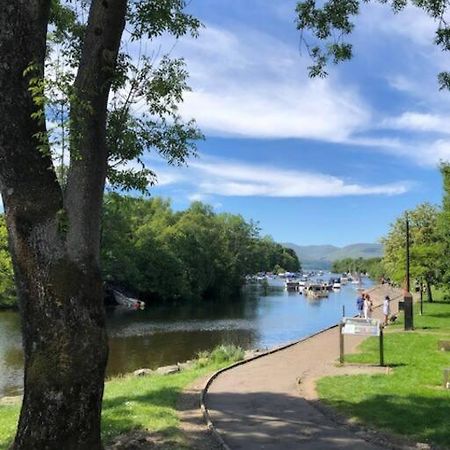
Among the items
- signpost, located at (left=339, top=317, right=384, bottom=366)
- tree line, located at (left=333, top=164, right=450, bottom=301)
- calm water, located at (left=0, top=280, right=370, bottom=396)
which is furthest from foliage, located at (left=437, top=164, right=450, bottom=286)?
signpost, located at (left=339, top=317, right=384, bottom=366)

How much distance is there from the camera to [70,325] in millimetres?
6477

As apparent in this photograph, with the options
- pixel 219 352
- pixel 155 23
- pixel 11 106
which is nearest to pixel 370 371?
pixel 219 352

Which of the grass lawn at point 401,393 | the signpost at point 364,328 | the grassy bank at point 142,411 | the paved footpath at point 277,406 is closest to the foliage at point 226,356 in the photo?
the paved footpath at point 277,406

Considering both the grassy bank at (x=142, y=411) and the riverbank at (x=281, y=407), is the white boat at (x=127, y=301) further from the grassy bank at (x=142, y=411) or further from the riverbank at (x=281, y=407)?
the grassy bank at (x=142, y=411)

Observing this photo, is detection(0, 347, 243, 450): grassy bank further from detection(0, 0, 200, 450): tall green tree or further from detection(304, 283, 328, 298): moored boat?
detection(304, 283, 328, 298): moored boat

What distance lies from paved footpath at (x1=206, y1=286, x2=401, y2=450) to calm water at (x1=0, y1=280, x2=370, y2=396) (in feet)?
34.4

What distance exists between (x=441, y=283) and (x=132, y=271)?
45162 millimetres

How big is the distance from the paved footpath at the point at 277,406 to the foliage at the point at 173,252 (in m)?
49.2

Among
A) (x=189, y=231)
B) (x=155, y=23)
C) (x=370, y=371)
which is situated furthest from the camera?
(x=189, y=231)

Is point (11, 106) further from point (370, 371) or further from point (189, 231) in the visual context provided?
point (189, 231)

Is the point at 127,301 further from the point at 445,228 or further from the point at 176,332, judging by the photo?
the point at 445,228

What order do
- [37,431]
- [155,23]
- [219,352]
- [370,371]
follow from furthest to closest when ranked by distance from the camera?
[219,352] → [370,371] → [155,23] → [37,431]

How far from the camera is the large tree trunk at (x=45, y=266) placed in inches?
253

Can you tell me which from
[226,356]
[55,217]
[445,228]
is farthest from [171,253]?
[55,217]
